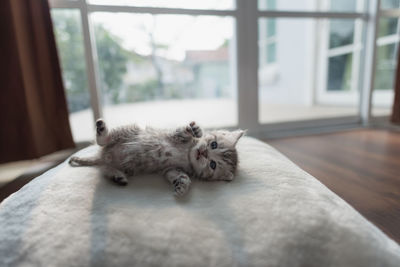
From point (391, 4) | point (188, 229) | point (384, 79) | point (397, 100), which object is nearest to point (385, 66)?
point (384, 79)

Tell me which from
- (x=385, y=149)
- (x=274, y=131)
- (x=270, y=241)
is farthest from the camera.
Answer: (x=274, y=131)

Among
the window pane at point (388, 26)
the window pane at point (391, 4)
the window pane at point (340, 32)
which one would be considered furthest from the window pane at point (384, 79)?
the window pane at point (340, 32)

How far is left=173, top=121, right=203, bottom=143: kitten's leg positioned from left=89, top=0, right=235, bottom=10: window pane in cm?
148

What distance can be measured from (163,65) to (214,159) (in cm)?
237

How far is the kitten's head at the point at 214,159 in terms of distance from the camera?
0.80m

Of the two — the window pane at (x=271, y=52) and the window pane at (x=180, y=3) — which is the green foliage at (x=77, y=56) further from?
the window pane at (x=271, y=52)

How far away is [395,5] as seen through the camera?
8.43ft

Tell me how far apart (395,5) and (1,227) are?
3.74 m

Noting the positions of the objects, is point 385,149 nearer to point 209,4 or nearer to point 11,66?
point 209,4

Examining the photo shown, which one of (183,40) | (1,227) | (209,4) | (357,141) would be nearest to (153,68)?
(183,40)

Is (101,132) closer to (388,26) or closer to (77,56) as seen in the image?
(77,56)

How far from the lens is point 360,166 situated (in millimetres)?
1439

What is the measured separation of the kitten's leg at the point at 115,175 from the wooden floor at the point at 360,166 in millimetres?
912

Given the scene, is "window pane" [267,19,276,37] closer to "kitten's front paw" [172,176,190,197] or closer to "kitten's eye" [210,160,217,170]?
"kitten's eye" [210,160,217,170]
